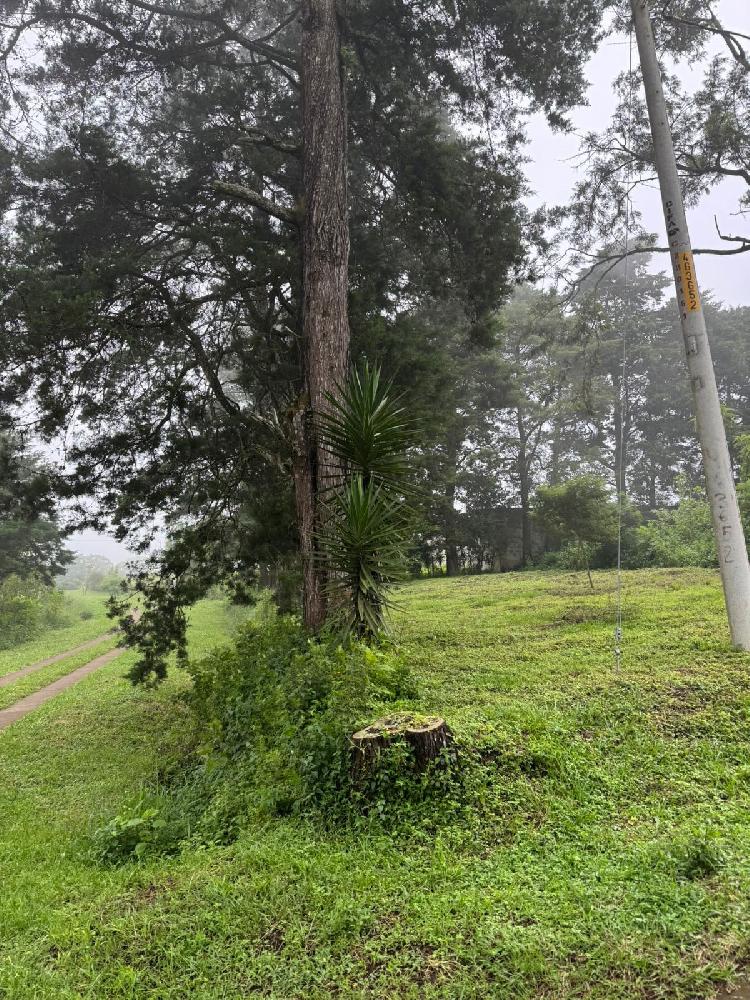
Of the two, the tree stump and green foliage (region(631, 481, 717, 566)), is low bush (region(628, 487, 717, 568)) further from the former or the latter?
the tree stump

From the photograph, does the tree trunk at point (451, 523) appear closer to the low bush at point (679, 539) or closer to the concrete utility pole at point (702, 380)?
the low bush at point (679, 539)

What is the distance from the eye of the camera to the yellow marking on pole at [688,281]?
619 cm

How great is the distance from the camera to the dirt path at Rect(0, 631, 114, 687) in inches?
456

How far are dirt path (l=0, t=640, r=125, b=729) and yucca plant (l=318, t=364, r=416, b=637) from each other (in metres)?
5.97

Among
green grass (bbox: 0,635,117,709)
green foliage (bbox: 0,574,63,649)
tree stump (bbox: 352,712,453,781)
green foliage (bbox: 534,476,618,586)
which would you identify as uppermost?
green foliage (bbox: 534,476,618,586)

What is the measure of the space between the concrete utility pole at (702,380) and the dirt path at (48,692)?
8.83 metres

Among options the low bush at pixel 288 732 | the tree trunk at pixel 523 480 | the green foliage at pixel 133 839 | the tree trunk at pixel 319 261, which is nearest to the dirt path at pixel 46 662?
the low bush at pixel 288 732

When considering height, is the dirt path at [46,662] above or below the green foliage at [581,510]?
below

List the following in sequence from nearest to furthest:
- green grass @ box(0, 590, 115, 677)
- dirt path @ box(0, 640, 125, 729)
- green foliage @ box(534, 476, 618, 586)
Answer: dirt path @ box(0, 640, 125, 729) → green foliage @ box(534, 476, 618, 586) → green grass @ box(0, 590, 115, 677)

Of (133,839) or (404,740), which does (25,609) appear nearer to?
(133,839)

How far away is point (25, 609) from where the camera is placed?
58.4ft

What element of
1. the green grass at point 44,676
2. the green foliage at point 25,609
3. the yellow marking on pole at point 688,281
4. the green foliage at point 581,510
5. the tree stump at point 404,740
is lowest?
the green grass at point 44,676

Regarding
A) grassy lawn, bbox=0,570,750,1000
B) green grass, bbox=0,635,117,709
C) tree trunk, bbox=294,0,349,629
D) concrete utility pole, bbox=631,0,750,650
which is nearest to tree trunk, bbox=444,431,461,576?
green grass, bbox=0,635,117,709

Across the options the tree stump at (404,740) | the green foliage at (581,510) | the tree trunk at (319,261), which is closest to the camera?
the tree stump at (404,740)
